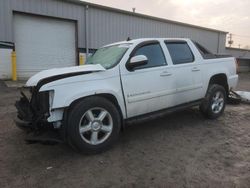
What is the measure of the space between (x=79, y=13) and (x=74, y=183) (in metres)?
13.3

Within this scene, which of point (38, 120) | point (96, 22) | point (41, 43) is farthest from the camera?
point (96, 22)

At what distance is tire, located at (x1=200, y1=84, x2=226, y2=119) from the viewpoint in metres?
5.68

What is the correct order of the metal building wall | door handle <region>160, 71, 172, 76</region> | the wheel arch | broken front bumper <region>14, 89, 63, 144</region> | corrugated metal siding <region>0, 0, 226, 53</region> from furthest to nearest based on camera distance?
the metal building wall < corrugated metal siding <region>0, 0, 226, 53</region> < the wheel arch < door handle <region>160, 71, 172, 76</region> < broken front bumper <region>14, 89, 63, 144</region>

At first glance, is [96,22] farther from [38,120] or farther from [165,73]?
[38,120]

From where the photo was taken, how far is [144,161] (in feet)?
12.2

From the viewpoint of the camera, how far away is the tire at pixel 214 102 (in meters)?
5.68

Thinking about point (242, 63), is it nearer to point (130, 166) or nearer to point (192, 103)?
point (192, 103)

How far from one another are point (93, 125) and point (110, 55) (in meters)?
1.52

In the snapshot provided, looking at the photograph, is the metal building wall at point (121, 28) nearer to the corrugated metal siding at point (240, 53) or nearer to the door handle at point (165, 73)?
the corrugated metal siding at point (240, 53)

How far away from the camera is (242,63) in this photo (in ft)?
104

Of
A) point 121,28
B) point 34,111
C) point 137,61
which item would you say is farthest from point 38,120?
point 121,28

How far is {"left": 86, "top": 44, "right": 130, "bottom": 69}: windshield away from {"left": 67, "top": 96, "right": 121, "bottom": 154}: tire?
29.0 inches

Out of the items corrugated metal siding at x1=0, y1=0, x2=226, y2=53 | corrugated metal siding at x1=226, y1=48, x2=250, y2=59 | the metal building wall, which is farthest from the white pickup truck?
corrugated metal siding at x1=226, y1=48, x2=250, y2=59

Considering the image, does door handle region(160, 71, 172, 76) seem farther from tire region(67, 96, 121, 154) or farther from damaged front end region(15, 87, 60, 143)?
damaged front end region(15, 87, 60, 143)
